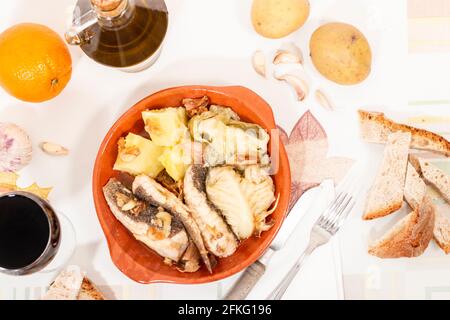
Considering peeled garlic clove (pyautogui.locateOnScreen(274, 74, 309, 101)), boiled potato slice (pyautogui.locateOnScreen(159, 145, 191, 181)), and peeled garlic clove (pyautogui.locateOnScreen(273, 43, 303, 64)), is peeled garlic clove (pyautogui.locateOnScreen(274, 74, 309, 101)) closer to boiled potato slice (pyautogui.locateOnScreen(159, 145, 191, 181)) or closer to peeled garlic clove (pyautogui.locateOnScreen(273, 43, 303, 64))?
peeled garlic clove (pyautogui.locateOnScreen(273, 43, 303, 64))

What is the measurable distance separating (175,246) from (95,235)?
0.58ft

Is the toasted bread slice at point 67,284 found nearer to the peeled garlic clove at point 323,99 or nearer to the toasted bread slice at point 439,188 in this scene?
the peeled garlic clove at point 323,99

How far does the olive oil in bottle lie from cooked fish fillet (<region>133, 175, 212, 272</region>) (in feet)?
0.63

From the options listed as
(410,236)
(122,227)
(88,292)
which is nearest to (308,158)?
(410,236)

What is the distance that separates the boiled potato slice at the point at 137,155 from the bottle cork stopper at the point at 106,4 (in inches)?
7.9

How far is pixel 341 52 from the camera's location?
3.08 ft

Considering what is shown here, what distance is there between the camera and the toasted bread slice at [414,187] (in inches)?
39.0

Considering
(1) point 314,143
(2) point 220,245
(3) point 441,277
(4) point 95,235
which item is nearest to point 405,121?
(1) point 314,143

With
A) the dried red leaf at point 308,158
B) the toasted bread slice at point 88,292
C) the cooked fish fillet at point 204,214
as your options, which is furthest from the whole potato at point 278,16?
the toasted bread slice at point 88,292

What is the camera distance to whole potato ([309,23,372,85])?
37.0 inches

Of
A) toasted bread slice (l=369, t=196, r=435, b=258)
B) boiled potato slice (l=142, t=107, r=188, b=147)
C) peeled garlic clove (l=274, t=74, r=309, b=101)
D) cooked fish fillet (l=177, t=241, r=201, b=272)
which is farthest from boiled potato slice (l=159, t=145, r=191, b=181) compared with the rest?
toasted bread slice (l=369, t=196, r=435, b=258)

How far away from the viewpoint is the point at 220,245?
0.92 metres

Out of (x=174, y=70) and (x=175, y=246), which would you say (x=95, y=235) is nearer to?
(x=175, y=246)
